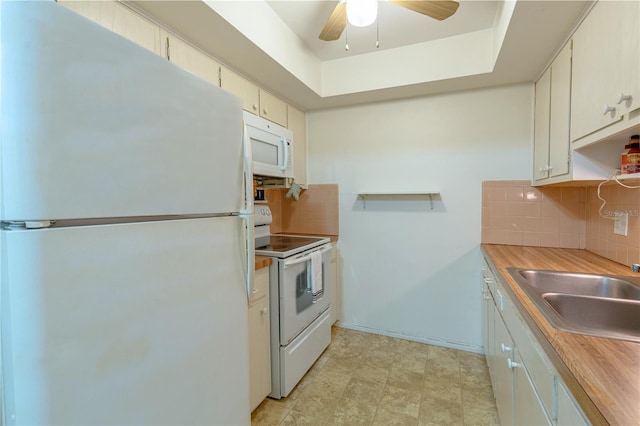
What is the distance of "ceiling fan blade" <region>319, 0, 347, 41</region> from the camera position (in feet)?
4.99

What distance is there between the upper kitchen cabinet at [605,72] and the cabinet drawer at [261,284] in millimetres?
1776

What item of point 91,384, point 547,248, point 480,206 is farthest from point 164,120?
point 547,248

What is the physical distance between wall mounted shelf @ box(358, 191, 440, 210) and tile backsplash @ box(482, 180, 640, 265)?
1.36 ft

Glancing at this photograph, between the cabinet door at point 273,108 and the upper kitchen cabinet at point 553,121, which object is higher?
the cabinet door at point 273,108

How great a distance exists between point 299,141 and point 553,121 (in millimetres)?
1980

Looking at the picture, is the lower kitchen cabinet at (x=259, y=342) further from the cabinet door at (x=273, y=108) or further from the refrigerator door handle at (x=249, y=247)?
the cabinet door at (x=273, y=108)

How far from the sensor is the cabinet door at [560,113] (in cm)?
161

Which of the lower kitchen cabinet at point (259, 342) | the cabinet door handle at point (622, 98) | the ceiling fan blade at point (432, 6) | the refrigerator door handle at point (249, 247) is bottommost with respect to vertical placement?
the lower kitchen cabinet at point (259, 342)

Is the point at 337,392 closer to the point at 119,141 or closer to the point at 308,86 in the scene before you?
the point at 119,141

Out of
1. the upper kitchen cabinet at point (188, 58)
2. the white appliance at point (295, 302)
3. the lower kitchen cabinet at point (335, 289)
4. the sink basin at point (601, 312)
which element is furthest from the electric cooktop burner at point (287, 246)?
the sink basin at point (601, 312)

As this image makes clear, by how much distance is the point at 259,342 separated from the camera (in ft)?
5.82

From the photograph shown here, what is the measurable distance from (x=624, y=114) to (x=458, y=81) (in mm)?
1387

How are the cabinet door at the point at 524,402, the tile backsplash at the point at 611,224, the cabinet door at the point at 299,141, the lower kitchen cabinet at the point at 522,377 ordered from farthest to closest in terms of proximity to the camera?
the cabinet door at the point at 299,141, the tile backsplash at the point at 611,224, the cabinet door at the point at 524,402, the lower kitchen cabinet at the point at 522,377

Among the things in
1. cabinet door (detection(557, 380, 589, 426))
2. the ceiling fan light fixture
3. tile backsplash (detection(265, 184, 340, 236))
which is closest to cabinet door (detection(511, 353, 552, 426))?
cabinet door (detection(557, 380, 589, 426))
